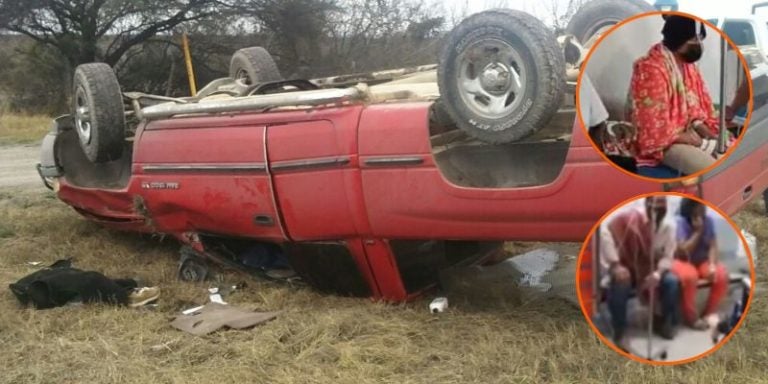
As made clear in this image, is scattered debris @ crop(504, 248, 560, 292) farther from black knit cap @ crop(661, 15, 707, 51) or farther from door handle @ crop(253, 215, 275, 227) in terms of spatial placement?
black knit cap @ crop(661, 15, 707, 51)

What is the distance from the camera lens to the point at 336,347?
3814mm

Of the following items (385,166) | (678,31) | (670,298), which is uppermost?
(678,31)

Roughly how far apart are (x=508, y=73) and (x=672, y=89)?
1.80m

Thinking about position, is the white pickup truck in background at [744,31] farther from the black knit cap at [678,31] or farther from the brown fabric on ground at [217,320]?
the brown fabric on ground at [217,320]

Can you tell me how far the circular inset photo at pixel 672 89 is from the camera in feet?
6.16

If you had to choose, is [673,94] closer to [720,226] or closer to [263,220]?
[720,226]

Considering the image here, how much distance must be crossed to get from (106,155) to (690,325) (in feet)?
15.2

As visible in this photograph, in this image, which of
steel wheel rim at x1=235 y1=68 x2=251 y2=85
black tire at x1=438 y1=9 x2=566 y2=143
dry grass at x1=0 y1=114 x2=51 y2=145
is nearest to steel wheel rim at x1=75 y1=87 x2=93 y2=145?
steel wheel rim at x1=235 y1=68 x2=251 y2=85

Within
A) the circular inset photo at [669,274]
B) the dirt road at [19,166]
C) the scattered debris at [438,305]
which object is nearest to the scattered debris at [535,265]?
the scattered debris at [438,305]

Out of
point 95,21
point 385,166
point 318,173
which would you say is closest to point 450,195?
point 385,166

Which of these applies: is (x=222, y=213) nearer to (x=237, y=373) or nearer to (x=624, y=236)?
(x=237, y=373)

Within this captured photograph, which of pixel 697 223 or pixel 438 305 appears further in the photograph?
pixel 438 305

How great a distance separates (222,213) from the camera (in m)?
4.88

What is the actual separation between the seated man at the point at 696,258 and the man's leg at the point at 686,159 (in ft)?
0.41
